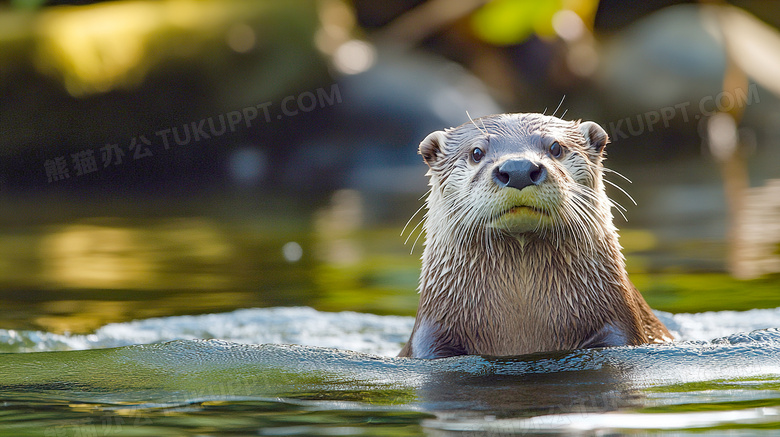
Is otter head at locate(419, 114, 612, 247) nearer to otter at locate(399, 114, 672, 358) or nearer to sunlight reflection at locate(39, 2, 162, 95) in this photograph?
otter at locate(399, 114, 672, 358)

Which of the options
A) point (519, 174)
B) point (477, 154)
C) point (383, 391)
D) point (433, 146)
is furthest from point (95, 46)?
point (383, 391)

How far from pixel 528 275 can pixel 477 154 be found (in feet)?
1.52

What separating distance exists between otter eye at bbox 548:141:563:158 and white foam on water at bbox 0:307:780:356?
111cm

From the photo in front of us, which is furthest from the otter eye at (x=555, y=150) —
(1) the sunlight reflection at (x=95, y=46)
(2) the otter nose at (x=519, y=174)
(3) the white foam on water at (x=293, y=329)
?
(1) the sunlight reflection at (x=95, y=46)

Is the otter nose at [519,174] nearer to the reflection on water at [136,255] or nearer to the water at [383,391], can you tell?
the water at [383,391]

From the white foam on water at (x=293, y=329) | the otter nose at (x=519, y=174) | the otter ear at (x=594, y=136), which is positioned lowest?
the white foam on water at (x=293, y=329)

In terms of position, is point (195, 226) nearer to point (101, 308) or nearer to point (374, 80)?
point (101, 308)

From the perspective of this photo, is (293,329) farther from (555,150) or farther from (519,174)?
(519,174)

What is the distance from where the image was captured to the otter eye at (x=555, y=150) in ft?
11.7

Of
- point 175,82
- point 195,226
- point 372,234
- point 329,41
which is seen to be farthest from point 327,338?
point 329,41

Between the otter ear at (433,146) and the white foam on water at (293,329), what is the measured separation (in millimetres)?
843

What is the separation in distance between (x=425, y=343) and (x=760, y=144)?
12235 mm

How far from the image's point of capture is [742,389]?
2613 mm

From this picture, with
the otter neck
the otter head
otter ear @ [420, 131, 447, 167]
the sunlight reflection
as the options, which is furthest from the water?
the sunlight reflection
